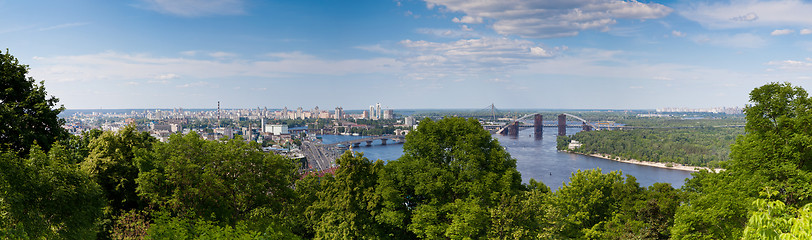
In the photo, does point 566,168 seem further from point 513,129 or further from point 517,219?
point 513,129

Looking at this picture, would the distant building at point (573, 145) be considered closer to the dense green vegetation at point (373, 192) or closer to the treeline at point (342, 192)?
the dense green vegetation at point (373, 192)

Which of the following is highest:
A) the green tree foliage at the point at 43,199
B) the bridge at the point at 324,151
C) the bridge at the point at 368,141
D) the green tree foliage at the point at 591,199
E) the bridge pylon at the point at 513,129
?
the green tree foliage at the point at 43,199

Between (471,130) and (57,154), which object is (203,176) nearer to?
(57,154)

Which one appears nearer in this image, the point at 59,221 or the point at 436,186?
the point at 59,221

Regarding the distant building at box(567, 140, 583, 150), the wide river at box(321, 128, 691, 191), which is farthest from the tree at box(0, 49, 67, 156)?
the distant building at box(567, 140, 583, 150)

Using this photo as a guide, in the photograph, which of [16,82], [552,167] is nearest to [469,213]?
[16,82]

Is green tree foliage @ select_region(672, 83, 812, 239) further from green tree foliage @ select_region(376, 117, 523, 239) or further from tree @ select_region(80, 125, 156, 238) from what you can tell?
tree @ select_region(80, 125, 156, 238)

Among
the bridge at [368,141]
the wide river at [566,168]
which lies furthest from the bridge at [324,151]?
the wide river at [566,168]
